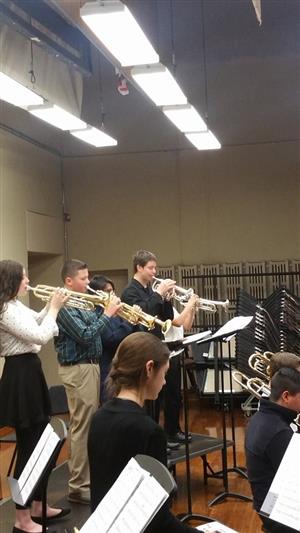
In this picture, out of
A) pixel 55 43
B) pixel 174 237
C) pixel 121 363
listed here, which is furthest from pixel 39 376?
pixel 174 237

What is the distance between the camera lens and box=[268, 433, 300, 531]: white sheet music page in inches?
73.3

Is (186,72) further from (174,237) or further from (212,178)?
(174,237)

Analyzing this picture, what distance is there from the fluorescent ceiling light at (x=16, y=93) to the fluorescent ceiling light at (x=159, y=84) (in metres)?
0.82

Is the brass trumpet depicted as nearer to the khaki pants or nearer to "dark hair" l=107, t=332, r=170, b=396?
the khaki pants

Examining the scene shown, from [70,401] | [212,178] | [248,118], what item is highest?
[248,118]

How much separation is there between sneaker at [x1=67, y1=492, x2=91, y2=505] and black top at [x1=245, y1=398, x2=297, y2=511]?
157 cm

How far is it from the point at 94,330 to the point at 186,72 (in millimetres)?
5323

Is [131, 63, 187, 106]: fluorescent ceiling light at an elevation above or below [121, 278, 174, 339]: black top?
above

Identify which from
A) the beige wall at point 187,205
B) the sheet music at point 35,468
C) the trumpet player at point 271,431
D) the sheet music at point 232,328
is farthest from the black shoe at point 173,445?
the beige wall at point 187,205

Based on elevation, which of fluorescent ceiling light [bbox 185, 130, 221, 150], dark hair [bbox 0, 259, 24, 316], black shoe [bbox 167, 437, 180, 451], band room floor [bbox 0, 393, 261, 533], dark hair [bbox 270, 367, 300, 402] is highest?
fluorescent ceiling light [bbox 185, 130, 221, 150]

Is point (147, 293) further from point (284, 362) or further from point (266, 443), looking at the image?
point (266, 443)

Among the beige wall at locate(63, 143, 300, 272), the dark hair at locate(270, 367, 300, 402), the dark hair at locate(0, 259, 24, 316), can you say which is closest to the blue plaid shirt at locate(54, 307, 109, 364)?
the dark hair at locate(0, 259, 24, 316)

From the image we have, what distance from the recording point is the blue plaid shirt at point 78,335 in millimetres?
3799

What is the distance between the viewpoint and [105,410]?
1.98 metres
